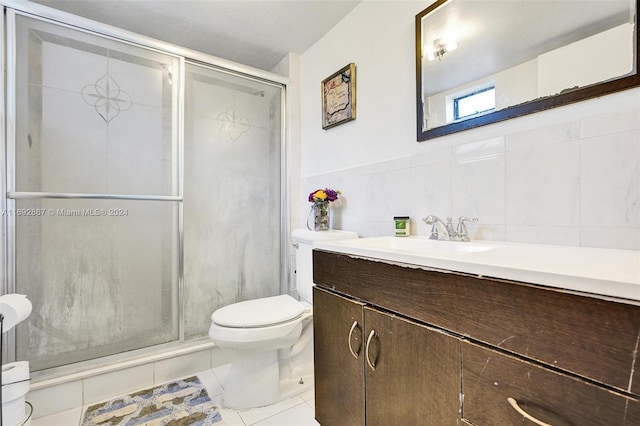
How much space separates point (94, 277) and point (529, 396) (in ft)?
6.23

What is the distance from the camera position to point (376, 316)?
2.84 ft

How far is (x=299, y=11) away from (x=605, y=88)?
1.57 meters

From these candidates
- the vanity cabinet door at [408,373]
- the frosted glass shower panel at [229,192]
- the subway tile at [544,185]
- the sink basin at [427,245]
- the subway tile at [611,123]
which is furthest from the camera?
the frosted glass shower panel at [229,192]

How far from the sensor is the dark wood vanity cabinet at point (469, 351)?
1.54 ft

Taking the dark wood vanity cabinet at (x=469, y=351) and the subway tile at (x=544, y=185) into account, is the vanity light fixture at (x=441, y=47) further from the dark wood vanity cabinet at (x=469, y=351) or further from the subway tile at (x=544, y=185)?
the dark wood vanity cabinet at (x=469, y=351)

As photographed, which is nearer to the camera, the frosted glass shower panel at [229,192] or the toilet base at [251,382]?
the toilet base at [251,382]

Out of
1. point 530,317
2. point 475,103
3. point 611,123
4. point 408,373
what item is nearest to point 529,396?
point 530,317

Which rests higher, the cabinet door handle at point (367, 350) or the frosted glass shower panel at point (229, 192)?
the frosted glass shower panel at point (229, 192)

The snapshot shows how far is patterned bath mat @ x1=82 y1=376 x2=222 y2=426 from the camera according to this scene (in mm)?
1333

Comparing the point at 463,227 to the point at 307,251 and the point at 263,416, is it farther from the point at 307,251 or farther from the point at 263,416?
the point at 263,416

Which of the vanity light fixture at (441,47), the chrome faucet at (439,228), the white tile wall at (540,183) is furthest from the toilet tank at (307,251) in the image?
the vanity light fixture at (441,47)

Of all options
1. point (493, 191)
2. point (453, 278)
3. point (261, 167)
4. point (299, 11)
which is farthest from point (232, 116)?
point (453, 278)

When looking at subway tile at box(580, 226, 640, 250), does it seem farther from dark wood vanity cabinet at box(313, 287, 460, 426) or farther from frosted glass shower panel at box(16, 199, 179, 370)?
frosted glass shower panel at box(16, 199, 179, 370)

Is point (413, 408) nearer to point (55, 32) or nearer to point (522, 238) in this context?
point (522, 238)
